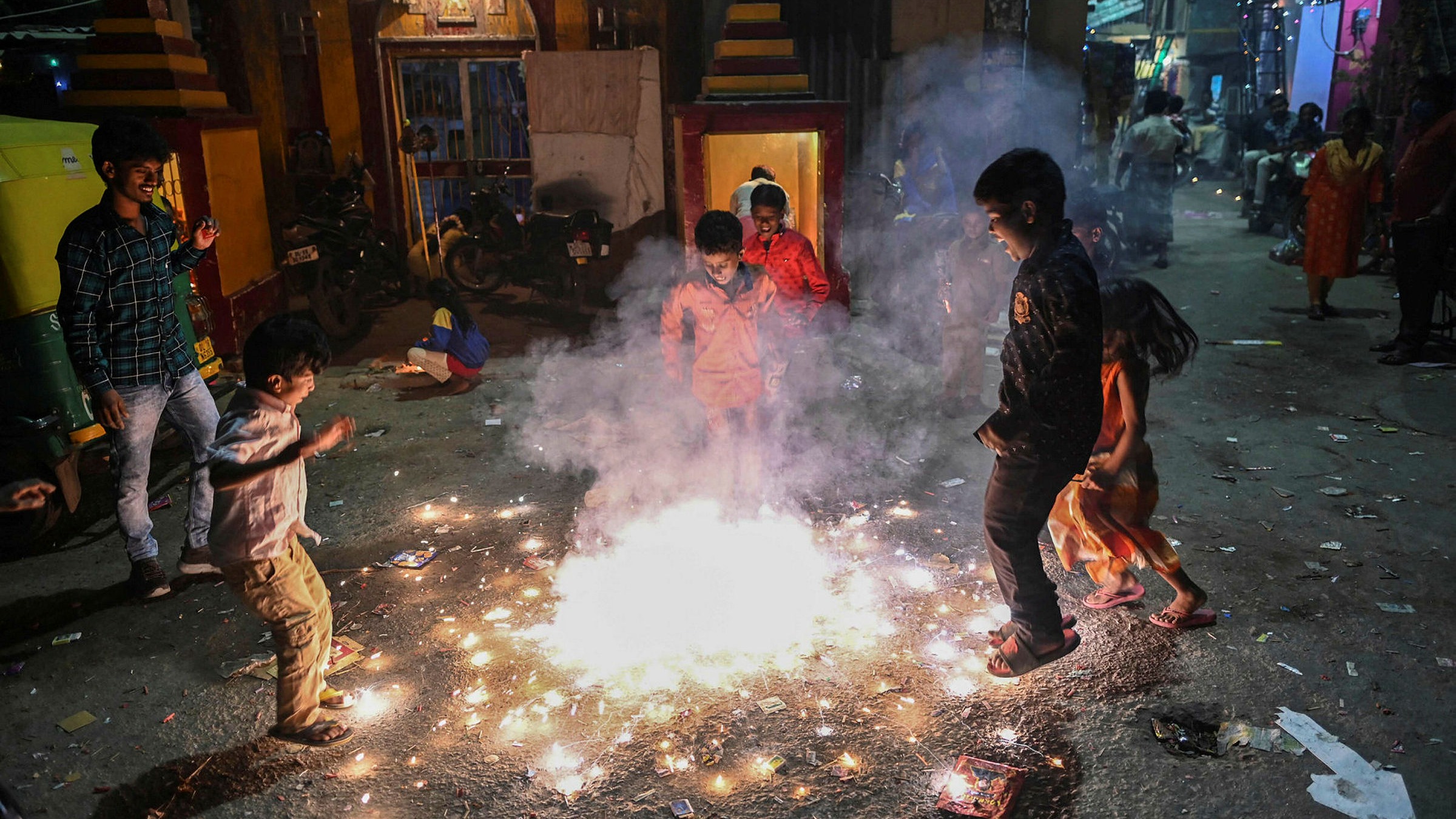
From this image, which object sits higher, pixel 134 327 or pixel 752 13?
pixel 752 13

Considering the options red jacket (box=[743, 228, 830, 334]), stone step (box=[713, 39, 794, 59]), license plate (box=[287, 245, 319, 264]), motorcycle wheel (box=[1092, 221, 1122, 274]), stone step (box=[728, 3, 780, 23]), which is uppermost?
stone step (box=[728, 3, 780, 23])

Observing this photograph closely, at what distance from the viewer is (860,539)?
5.02m

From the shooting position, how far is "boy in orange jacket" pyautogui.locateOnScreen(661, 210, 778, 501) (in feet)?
14.9

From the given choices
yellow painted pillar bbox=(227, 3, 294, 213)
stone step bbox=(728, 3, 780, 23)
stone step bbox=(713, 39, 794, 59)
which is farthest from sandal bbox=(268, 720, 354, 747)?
yellow painted pillar bbox=(227, 3, 294, 213)

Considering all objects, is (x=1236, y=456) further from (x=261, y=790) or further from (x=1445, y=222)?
(x=261, y=790)

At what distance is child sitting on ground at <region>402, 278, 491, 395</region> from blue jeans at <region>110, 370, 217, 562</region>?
325 cm

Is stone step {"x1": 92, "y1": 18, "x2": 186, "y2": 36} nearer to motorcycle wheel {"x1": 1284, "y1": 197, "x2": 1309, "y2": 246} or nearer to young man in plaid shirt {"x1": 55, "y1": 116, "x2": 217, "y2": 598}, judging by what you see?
young man in plaid shirt {"x1": 55, "y1": 116, "x2": 217, "y2": 598}

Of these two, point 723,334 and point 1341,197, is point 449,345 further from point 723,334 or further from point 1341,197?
point 1341,197

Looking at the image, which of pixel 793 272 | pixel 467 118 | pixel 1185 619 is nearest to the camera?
pixel 1185 619

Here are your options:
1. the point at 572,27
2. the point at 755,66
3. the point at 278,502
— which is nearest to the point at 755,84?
the point at 755,66

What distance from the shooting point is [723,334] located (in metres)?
4.70

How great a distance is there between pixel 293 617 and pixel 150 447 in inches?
65.3

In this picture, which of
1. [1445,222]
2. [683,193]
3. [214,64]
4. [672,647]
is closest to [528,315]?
[683,193]

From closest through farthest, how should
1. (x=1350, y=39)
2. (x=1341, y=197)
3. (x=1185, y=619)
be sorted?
1. (x=1185, y=619)
2. (x=1341, y=197)
3. (x=1350, y=39)
